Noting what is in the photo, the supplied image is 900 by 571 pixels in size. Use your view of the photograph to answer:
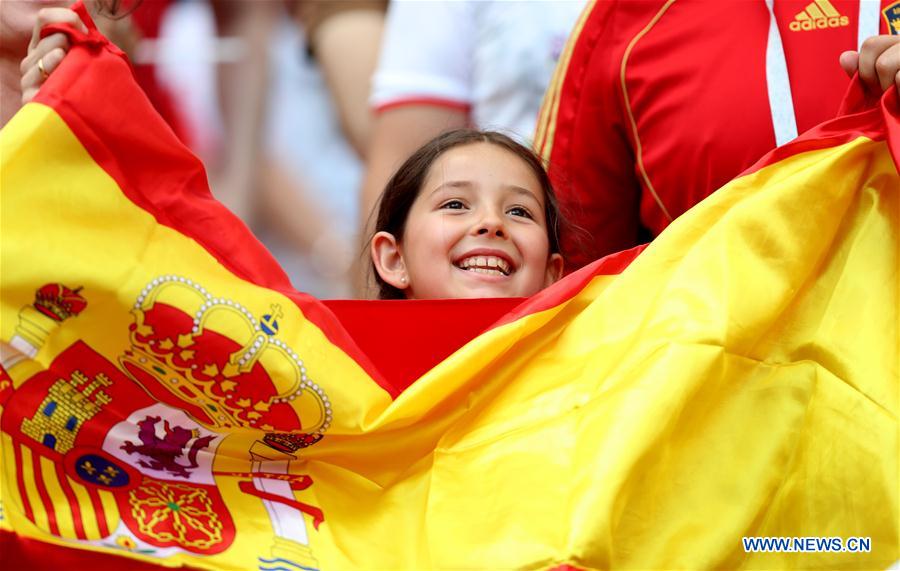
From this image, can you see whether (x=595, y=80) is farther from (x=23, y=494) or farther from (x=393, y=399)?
(x=23, y=494)

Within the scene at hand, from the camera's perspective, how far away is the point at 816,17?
2.07 metres

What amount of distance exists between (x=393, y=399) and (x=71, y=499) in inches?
15.2

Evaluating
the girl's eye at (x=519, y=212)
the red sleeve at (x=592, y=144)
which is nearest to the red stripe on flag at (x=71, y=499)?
the girl's eye at (x=519, y=212)

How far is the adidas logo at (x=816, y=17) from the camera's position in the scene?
206 centimetres

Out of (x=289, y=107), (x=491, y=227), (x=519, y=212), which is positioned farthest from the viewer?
(x=289, y=107)

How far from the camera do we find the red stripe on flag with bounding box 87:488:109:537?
5.25 feet

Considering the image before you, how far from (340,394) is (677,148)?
0.72 m

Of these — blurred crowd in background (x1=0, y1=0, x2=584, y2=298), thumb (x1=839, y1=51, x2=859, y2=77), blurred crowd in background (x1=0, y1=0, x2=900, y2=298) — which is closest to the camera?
thumb (x1=839, y1=51, x2=859, y2=77)

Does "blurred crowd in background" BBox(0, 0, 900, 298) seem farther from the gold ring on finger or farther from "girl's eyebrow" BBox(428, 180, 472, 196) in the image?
"girl's eyebrow" BBox(428, 180, 472, 196)

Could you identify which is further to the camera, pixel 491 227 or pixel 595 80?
pixel 595 80

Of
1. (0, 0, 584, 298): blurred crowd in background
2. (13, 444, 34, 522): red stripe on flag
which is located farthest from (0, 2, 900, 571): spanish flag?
(0, 0, 584, 298): blurred crowd in background

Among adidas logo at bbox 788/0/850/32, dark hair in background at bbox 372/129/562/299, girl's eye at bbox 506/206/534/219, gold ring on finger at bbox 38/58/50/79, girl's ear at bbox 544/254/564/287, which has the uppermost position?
adidas logo at bbox 788/0/850/32

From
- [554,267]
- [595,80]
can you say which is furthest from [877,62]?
[554,267]

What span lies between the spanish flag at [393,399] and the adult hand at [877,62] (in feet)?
0.34
